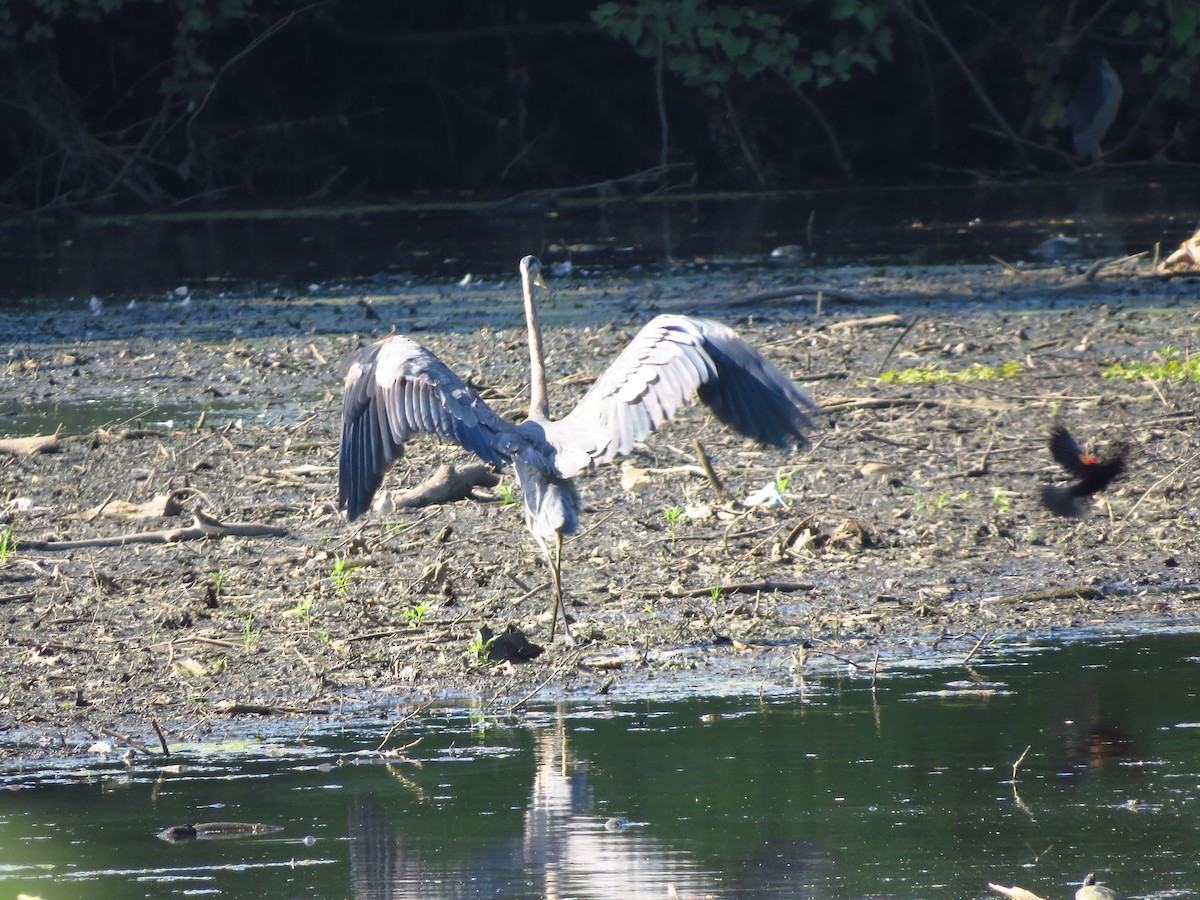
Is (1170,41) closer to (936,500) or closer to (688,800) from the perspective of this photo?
(936,500)

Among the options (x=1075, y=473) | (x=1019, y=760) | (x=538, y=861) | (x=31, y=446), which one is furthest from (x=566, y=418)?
(x=31, y=446)

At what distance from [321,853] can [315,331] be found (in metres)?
8.15

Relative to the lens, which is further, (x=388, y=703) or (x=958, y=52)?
(x=958, y=52)

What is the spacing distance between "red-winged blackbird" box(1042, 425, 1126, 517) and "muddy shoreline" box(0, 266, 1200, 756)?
0.55ft

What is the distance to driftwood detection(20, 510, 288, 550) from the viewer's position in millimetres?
6770

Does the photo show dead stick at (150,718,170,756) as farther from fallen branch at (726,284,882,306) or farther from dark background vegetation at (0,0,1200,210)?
dark background vegetation at (0,0,1200,210)

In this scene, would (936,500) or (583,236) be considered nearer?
(936,500)

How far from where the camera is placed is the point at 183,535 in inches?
271

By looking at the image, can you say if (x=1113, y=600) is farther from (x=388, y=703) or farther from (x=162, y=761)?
(x=162, y=761)

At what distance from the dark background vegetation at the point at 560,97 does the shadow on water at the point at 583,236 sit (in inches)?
33.1

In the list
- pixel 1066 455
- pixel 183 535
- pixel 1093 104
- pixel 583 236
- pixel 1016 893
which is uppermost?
pixel 1093 104

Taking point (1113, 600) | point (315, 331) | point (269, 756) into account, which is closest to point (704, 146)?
point (315, 331)

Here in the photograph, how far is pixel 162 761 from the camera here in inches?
186

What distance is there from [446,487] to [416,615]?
1.50 metres
